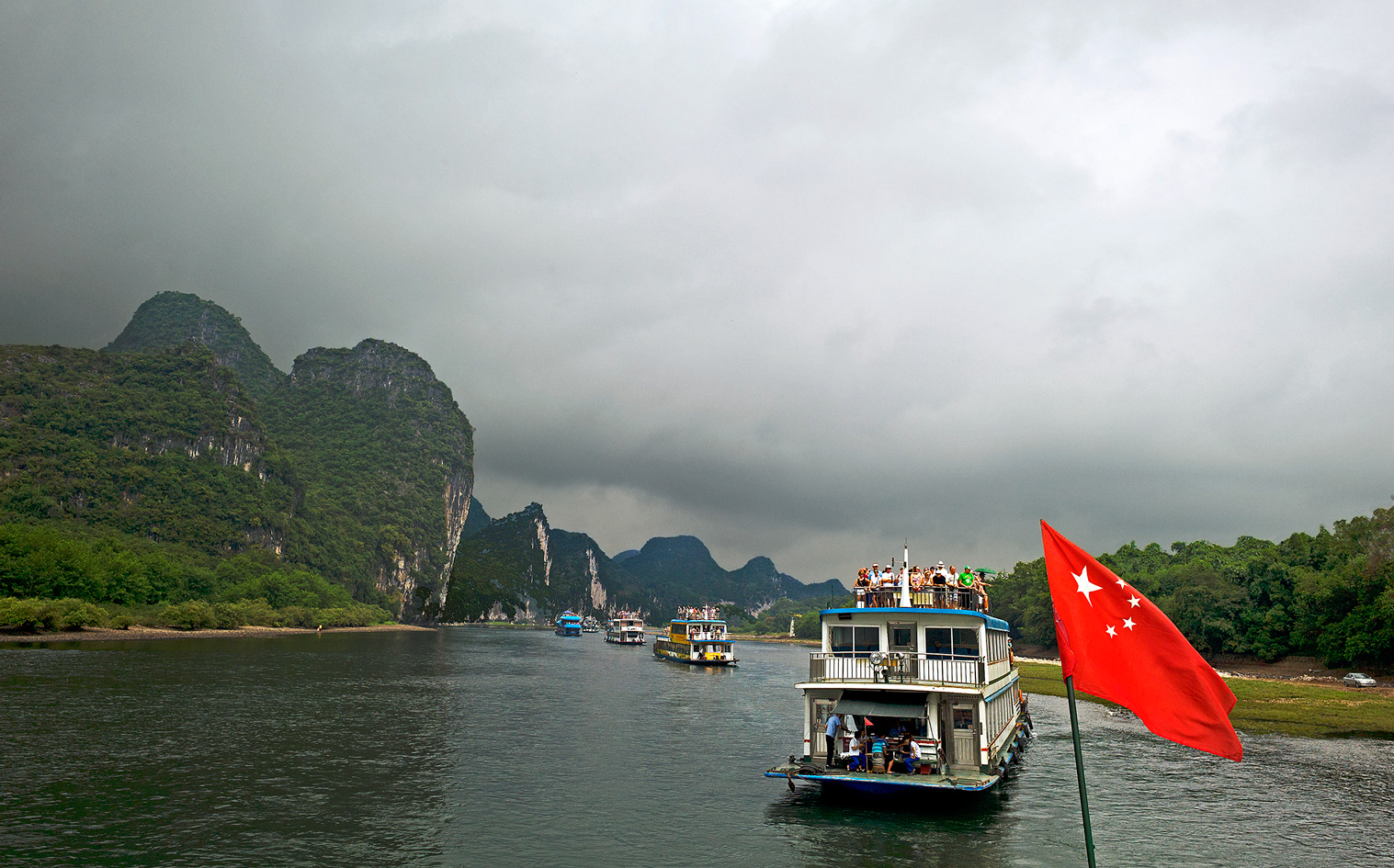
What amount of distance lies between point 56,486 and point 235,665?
386 ft

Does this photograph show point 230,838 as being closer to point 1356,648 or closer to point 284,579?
point 1356,648

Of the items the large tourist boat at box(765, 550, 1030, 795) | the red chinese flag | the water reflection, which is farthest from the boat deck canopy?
the red chinese flag

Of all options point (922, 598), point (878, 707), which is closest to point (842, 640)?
point (878, 707)

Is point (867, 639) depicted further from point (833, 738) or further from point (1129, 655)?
point (1129, 655)

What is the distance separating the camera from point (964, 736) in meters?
26.1

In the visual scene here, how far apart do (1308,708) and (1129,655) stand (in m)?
60.7

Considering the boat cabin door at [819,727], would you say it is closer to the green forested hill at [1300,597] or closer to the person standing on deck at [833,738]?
the person standing on deck at [833,738]

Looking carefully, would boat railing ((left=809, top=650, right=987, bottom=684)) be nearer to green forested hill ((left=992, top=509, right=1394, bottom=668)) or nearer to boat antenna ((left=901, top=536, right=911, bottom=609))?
boat antenna ((left=901, top=536, right=911, bottom=609))

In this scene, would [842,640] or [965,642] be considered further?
[842,640]

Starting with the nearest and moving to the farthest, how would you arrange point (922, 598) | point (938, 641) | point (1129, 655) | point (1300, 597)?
point (1129, 655) → point (938, 641) → point (922, 598) → point (1300, 597)

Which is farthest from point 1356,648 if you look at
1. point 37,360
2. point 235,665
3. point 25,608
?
point 37,360

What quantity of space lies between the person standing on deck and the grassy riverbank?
23.6 m

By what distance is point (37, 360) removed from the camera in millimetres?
193750

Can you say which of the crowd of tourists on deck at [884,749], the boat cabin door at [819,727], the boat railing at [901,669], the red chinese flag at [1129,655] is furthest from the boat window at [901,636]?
the red chinese flag at [1129,655]
